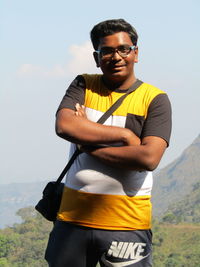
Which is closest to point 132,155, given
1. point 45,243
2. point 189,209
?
point 45,243

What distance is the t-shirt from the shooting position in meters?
2.84

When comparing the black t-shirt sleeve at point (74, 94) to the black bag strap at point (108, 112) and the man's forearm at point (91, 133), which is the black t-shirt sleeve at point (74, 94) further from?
the black bag strap at point (108, 112)

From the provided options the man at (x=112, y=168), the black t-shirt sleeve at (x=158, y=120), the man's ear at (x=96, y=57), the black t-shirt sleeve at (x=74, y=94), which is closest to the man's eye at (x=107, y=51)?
the man at (x=112, y=168)

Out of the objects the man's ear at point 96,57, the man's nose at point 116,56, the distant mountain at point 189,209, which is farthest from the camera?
the distant mountain at point 189,209

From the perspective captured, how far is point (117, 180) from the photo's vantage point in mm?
2842

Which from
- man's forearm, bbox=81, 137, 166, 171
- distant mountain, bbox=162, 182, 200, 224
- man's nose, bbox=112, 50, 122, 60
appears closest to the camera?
man's forearm, bbox=81, 137, 166, 171

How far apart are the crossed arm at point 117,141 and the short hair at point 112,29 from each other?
43cm

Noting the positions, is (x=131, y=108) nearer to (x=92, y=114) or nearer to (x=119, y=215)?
(x=92, y=114)

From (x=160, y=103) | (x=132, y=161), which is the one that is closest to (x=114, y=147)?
(x=132, y=161)

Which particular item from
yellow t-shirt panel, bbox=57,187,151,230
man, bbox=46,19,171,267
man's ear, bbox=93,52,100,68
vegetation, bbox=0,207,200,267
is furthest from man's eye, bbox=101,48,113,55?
vegetation, bbox=0,207,200,267

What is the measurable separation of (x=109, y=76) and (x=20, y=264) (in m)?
79.6

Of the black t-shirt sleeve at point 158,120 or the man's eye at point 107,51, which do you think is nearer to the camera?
the black t-shirt sleeve at point 158,120

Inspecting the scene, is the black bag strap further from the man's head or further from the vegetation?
the vegetation

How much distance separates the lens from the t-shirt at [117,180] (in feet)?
9.30
